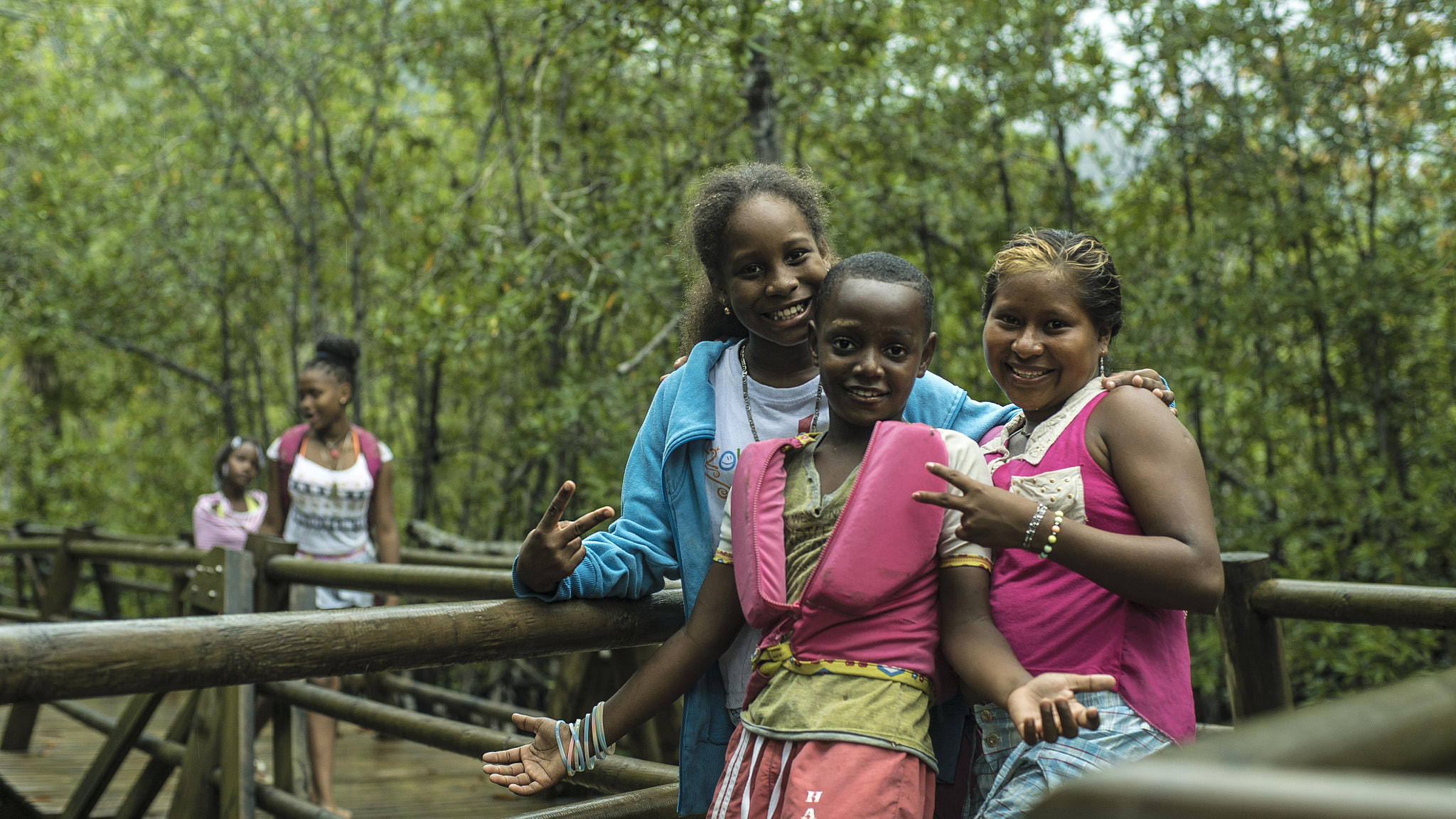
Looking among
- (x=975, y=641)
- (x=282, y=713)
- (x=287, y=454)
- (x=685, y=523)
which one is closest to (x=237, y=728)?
(x=282, y=713)

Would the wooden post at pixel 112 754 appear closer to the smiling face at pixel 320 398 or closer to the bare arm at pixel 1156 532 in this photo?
the smiling face at pixel 320 398

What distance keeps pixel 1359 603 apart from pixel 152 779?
353 centimetres

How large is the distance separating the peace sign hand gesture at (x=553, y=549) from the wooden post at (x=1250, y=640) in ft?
4.89

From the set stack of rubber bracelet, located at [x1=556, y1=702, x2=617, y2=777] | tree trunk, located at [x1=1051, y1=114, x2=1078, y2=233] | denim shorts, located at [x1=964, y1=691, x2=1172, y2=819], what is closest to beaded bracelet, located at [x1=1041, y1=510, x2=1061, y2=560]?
denim shorts, located at [x1=964, y1=691, x2=1172, y2=819]

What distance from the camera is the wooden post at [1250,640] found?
8.03ft

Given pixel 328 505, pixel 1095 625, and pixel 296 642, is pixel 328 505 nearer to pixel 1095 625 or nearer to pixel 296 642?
pixel 296 642

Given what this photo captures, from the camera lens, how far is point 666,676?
5.76 feet

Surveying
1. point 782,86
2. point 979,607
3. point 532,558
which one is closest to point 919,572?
point 979,607

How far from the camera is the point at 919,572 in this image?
1546 mm

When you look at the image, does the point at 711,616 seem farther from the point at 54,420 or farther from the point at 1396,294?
the point at 54,420

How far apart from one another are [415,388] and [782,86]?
473 cm

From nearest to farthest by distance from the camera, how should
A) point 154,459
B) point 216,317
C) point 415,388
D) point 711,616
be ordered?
1. point 711,616
2. point 415,388
3. point 216,317
4. point 154,459

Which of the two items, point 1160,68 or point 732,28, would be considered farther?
point 1160,68

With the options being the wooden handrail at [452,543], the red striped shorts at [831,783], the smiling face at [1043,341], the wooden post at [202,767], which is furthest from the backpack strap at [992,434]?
the wooden handrail at [452,543]
